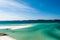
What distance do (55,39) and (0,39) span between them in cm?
717

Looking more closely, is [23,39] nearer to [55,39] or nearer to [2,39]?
[2,39]

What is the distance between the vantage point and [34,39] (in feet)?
59.3

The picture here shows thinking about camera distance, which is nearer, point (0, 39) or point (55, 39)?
point (0, 39)

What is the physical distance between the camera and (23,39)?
57.8 feet

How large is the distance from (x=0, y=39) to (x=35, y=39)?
4.40 metres

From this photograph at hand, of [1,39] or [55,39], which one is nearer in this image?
[1,39]

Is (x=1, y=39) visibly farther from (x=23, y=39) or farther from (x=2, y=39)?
(x=23, y=39)

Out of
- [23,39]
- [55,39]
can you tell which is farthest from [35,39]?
[55,39]

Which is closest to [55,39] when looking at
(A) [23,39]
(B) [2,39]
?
(A) [23,39]

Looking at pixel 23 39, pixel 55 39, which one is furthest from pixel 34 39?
pixel 55 39

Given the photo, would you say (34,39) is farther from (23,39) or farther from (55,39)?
(55,39)

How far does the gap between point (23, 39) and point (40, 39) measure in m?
2.15

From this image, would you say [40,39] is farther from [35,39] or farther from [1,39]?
[1,39]

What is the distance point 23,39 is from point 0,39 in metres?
2.82
